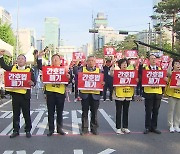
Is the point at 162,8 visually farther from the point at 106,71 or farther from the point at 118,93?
the point at 118,93

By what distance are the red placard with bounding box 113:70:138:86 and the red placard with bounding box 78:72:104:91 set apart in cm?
43

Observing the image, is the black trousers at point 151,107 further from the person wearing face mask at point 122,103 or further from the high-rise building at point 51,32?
the high-rise building at point 51,32

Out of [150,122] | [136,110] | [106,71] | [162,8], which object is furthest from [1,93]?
[162,8]

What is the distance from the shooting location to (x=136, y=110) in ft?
45.4

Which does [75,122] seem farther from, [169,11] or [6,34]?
[6,34]

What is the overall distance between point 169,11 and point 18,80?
3903 centimetres

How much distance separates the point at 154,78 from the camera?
935cm

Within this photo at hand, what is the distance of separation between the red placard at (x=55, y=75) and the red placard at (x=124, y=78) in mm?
1249

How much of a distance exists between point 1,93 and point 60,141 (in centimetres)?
893

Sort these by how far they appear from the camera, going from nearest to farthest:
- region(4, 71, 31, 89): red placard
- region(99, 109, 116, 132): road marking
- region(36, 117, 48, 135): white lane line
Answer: region(4, 71, 31, 89): red placard → region(36, 117, 48, 135): white lane line → region(99, 109, 116, 132): road marking

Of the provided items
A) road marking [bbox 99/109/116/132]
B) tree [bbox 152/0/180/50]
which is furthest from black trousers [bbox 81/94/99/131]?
tree [bbox 152/0/180/50]

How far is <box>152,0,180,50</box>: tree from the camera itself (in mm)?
43019

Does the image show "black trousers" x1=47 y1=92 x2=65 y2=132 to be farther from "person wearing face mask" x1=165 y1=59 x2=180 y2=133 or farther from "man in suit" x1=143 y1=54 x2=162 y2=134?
"person wearing face mask" x1=165 y1=59 x2=180 y2=133

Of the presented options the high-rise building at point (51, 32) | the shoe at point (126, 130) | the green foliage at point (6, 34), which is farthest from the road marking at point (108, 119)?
the high-rise building at point (51, 32)
